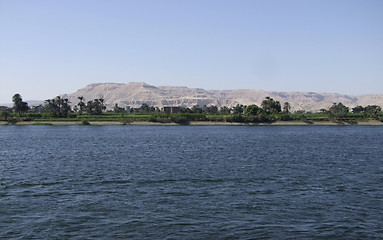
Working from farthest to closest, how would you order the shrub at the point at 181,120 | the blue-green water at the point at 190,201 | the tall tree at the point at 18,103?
the tall tree at the point at 18,103 < the shrub at the point at 181,120 < the blue-green water at the point at 190,201

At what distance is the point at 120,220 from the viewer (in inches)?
881

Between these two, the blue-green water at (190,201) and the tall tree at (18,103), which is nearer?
the blue-green water at (190,201)

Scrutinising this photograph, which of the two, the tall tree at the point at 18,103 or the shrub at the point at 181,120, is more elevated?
the tall tree at the point at 18,103

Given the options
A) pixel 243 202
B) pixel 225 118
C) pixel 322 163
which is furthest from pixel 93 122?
pixel 243 202

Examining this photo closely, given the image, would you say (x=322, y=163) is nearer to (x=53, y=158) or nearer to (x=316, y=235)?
(x=316, y=235)

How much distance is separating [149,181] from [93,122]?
464ft

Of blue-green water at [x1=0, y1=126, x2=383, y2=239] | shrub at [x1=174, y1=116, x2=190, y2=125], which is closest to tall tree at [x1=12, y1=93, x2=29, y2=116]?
shrub at [x1=174, y1=116, x2=190, y2=125]

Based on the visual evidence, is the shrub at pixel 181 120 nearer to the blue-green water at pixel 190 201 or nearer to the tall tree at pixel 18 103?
the tall tree at pixel 18 103

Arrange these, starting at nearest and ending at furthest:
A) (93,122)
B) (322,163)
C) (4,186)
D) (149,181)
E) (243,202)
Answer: (243,202), (4,186), (149,181), (322,163), (93,122)

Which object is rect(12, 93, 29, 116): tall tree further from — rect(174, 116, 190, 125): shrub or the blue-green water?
the blue-green water

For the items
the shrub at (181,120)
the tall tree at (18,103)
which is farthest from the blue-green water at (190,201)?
the tall tree at (18,103)

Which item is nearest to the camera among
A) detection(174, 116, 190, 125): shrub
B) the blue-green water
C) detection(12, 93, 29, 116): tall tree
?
the blue-green water

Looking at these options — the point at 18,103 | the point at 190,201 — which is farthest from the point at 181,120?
the point at 190,201

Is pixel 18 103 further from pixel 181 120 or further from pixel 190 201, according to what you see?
pixel 190 201
